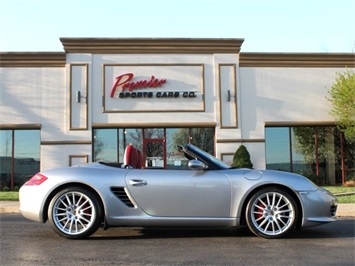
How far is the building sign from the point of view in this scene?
17516 mm

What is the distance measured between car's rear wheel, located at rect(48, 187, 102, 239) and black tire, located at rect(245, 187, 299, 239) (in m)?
2.00

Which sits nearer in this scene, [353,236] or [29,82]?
[353,236]

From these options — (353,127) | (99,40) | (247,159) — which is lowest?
(247,159)

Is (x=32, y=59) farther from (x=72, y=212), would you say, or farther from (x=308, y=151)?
(x=72, y=212)

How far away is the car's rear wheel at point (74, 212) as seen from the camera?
17.7ft

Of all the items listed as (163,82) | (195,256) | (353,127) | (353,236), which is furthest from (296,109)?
(195,256)

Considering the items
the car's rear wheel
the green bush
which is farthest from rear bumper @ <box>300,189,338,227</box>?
the green bush

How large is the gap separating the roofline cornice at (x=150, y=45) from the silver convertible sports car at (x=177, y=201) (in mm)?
12772

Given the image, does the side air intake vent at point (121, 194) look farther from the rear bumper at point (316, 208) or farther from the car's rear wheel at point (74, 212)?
the rear bumper at point (316, 208)

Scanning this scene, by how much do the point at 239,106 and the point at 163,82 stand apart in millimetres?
3373

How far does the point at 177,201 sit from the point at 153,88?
41.3ft

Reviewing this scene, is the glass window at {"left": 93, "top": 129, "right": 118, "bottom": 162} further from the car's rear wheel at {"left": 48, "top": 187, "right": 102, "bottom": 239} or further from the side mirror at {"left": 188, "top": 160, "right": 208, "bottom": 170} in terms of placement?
the side mirror at {"left": 188, "top": 160, "right": 208, "bottom": 170}

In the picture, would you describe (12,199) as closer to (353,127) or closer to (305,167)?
(305,167)

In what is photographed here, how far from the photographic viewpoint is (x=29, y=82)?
57.5ft
